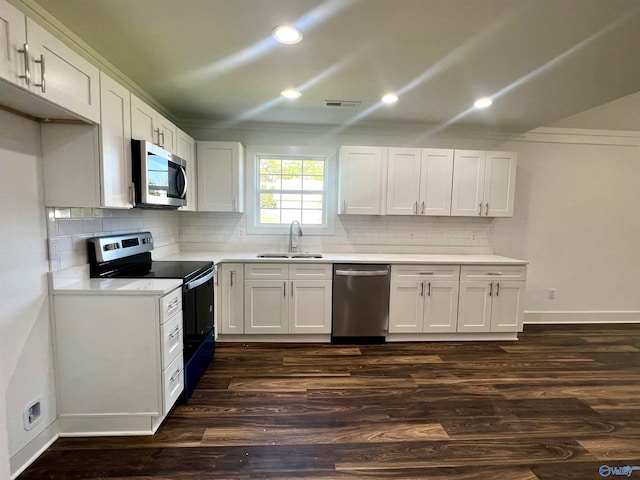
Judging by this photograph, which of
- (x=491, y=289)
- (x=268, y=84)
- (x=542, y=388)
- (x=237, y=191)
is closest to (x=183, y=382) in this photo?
(x=237, y=191)

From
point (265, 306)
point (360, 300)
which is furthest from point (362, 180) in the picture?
point (265, 306)

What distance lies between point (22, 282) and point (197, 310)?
1.07m

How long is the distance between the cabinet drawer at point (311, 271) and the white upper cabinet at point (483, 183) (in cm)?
165

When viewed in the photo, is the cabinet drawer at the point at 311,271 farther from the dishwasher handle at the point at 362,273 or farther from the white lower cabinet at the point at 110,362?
the white lower cabinet at the point at 110,362

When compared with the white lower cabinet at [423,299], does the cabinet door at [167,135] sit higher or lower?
higher

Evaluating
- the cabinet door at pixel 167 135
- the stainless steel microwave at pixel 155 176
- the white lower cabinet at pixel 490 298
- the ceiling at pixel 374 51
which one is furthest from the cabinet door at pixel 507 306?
the cabinet door at pixel 167 135

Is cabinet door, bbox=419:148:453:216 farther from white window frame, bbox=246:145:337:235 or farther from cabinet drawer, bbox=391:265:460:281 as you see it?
white window frame, bbox=246:145:337:235

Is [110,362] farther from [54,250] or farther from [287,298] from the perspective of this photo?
[287,298]

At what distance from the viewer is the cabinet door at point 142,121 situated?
81.0 inches

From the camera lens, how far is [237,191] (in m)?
3.35

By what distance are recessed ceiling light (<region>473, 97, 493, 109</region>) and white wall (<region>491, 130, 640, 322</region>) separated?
4.01 feet

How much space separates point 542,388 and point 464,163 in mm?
2319

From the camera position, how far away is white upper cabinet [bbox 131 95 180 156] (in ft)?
6.80

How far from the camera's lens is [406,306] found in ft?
10.7
